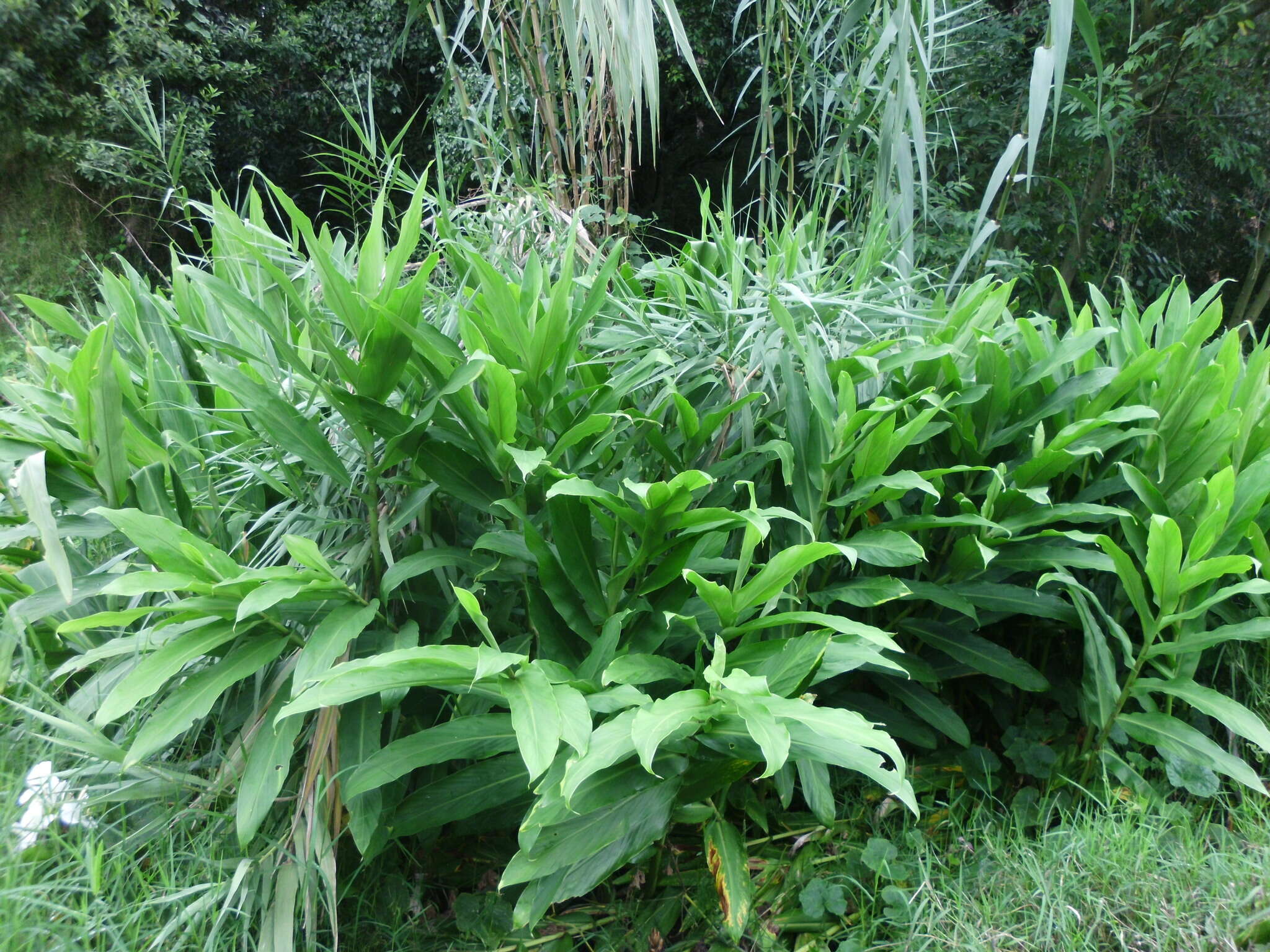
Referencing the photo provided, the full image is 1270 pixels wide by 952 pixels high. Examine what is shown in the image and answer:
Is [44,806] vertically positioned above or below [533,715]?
below

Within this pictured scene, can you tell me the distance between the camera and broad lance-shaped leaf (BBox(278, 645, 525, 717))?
1.09m

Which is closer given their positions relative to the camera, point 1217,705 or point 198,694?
point 198,694

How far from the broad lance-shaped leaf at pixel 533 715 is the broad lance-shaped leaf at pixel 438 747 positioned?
134 millimetres

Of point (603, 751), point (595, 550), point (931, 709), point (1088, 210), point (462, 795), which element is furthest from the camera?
point (1088, 210)

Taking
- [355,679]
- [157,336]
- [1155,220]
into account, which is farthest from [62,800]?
[1155,220]

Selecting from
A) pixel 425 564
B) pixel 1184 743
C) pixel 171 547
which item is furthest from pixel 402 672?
pixel 1184 743

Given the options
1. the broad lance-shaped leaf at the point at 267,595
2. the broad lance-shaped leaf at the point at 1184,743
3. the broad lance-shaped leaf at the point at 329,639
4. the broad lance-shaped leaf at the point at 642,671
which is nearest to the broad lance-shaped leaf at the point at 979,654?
the broad lance-shaped leaf at the point at 1184,743

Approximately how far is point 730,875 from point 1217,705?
0.91m

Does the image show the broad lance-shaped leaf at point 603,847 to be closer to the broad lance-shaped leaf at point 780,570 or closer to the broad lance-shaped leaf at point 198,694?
the broad lance-shaped leaf at point 780,570

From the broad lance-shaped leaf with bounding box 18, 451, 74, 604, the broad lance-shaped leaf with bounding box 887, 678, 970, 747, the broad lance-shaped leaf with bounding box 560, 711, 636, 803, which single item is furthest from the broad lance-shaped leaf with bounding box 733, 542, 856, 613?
the broad lance-shaped leaf with bounding box 18, 451, 74, 604

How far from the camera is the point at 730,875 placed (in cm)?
138

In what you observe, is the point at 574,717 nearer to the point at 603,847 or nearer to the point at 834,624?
the point at 603,847

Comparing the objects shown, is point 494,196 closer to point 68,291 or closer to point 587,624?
point 587,624

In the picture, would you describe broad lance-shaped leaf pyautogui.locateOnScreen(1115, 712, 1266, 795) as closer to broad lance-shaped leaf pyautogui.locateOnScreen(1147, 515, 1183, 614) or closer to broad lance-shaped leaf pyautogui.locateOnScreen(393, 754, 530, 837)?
broad lance-shaped leaf pyautogui.locateOnScreen(1147, 515, 1183, 614)
